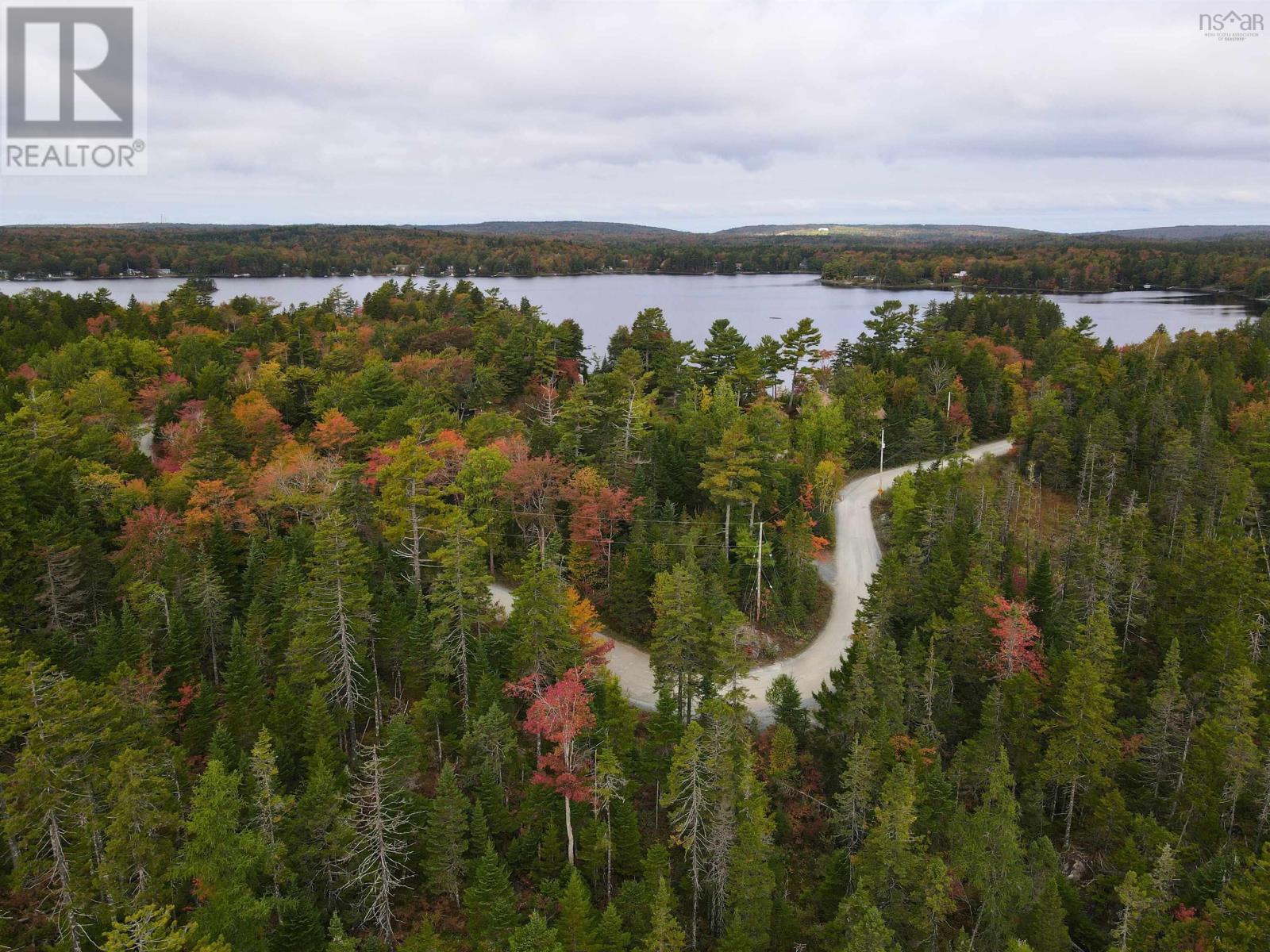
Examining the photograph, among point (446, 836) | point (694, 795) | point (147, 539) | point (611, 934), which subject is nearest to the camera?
point (611, 934)

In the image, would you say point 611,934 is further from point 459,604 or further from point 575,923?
point 459,604

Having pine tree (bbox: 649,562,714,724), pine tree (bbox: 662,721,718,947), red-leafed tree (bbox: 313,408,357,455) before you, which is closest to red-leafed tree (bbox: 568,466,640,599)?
pine tree (bbox: 649,562,714,724)

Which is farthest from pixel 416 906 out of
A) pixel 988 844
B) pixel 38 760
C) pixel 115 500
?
pixel 115 500

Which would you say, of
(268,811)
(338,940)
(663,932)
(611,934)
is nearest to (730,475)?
(611,934)

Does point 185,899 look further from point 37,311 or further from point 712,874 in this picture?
point 37,311

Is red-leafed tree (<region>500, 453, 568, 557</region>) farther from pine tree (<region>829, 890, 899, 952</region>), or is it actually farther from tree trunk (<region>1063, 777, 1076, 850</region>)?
tree trunk (<region>1063, 777, 1076, 850</region>)

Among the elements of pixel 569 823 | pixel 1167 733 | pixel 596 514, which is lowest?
pixel 569 823
